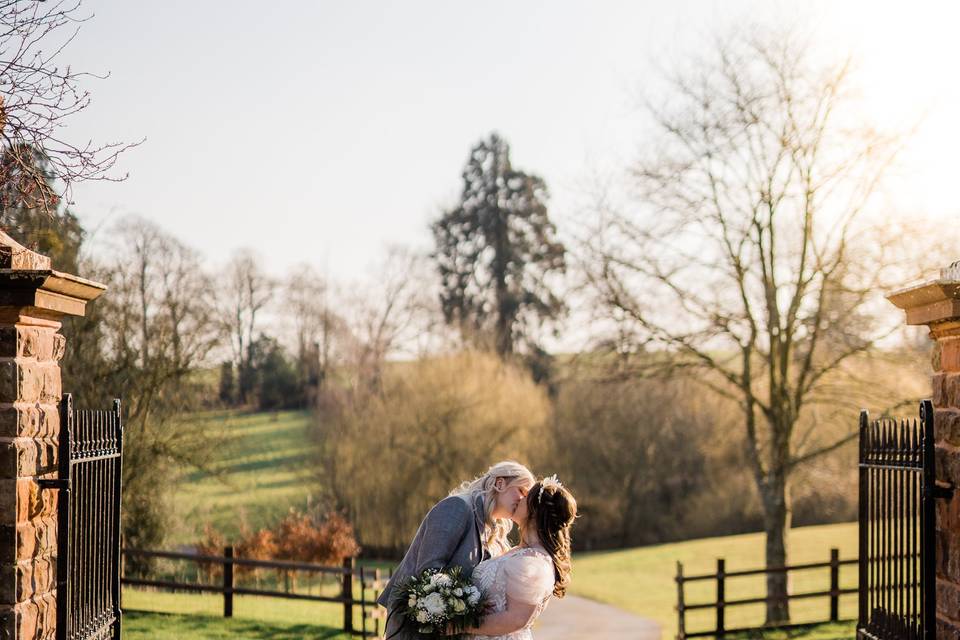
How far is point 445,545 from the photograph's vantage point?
5.46 metres

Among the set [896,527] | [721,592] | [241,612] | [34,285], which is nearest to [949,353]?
[896,527]

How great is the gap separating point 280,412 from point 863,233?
33.8 metres

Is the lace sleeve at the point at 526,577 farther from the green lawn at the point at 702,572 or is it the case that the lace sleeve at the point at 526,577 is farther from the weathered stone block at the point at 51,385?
the green lawn at the point at 702,572

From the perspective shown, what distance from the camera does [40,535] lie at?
201 inches

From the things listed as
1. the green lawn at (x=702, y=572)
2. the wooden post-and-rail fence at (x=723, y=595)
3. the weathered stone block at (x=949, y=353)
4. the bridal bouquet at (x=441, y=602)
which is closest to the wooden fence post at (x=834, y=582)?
the wooden post-and-rail fence at (x=723, y=595)

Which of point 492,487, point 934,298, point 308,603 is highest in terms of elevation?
point 934,298

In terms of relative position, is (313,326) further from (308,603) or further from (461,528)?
(461,528)

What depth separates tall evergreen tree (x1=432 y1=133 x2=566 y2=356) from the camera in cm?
4416

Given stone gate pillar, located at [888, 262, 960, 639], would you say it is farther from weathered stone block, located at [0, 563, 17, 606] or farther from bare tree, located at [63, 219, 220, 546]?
bare tree, located at [63, 219, 220, 546]

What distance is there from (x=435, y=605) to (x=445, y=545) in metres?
0.36

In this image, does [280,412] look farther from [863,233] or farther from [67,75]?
[67,75]

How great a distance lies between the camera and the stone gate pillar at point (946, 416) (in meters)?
5.23

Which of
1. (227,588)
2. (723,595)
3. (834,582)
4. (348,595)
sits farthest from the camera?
(834,582)

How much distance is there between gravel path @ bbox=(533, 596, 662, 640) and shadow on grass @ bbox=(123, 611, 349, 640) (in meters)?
4.01
